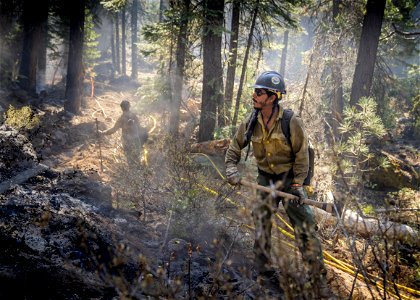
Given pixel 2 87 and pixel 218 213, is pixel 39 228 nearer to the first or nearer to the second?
pixel 218 213

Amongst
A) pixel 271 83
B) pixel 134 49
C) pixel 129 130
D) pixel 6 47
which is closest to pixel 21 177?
pixel 129 130

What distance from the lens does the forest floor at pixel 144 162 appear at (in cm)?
423

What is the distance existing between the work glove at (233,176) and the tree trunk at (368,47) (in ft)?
24.6

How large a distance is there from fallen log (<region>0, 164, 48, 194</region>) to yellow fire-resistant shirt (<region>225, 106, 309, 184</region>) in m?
3.16

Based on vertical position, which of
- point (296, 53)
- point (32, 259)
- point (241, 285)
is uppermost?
point (296, 53)

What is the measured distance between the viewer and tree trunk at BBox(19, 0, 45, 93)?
14727mm

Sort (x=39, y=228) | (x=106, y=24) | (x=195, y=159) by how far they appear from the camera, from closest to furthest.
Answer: (x=39, y=228) → (x=195, y=159) → (x=106, y=24)

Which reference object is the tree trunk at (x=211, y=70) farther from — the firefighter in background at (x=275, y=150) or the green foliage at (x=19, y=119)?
the firefighter in background at (x=275, y=150)

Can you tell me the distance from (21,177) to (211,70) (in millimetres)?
5808

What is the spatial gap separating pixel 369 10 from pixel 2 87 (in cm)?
1420

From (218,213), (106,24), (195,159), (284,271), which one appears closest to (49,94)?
(195,159)

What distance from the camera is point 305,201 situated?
3605 millimetres

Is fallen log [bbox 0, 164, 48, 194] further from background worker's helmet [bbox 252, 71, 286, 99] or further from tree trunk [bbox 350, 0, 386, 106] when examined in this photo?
tree trunk [bbox 350, 0, 386, 106]

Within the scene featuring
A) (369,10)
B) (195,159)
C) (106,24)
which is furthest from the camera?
(106,24)
